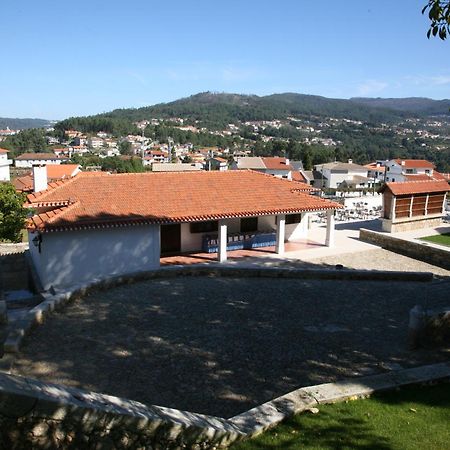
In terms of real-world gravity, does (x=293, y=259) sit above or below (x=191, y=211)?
below

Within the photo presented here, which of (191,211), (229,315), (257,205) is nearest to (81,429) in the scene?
(229,315)

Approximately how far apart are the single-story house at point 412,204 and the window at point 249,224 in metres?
8.19

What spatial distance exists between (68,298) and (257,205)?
1167 centimetres

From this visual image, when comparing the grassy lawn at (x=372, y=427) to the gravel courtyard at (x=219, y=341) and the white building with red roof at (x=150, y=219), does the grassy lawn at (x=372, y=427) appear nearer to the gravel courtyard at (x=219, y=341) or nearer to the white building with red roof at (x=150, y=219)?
the gravel courtyard at (x=219, y=341)

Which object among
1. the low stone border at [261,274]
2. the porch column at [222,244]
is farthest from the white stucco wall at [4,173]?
the low stone border at [261,274]

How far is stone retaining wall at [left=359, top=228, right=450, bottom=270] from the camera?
64.3ft

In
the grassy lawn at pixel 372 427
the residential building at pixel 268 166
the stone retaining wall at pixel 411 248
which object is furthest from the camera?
the residential building at pixel 268 166

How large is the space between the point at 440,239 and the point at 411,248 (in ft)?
Answer: 12.4

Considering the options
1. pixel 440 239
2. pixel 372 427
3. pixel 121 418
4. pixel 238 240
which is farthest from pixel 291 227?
pixel 121 418

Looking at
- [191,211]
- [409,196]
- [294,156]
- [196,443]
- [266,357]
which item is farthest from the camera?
[294,156]

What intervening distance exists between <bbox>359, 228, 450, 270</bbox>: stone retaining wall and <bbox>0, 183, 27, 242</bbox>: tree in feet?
70.0

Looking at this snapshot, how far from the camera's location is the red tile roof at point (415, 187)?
25.6 m

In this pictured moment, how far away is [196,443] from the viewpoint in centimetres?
483

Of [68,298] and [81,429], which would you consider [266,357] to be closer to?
[81,429]
